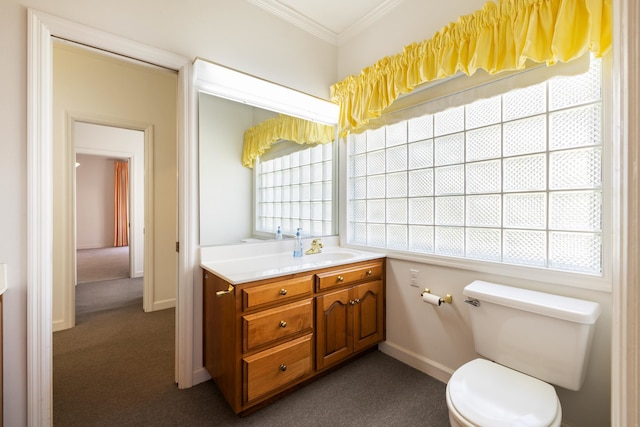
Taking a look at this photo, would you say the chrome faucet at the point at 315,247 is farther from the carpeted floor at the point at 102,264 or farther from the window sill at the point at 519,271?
the carpeted floor at the point at 102,264

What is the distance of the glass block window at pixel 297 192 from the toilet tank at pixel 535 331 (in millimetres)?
1379

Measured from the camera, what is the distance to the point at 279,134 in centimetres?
229

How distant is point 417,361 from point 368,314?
0.46 m

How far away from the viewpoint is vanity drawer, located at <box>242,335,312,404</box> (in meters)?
1.47

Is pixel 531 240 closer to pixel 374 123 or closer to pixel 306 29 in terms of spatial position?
pixel 374 123

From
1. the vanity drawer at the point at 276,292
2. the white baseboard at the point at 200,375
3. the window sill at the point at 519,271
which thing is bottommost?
the white baseboard at the point at 200,375

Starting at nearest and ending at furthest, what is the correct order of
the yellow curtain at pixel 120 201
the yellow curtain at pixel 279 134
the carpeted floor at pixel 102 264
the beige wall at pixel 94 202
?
the yellow curtain at pixel 279 134 → the carpeted floor at pixel 102 264 → the beige wall at pixel 94 202 → the yellow curtain at pixel 120 201

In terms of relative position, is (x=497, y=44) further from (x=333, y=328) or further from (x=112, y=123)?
(x=112, y=123)

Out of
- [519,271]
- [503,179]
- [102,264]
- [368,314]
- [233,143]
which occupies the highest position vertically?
[233,143]

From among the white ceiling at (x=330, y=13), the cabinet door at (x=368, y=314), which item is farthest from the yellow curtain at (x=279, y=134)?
the cabinet door at (x=368, y=314)

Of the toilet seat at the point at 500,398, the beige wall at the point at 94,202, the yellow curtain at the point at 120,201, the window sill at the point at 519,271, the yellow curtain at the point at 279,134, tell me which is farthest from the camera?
the yellow curtain at the point at 120,201

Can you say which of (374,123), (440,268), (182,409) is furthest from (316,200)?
(182,409)

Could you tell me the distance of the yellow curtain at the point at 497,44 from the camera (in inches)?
48.5

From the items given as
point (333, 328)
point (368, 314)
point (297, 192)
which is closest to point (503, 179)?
point (368, 314)
